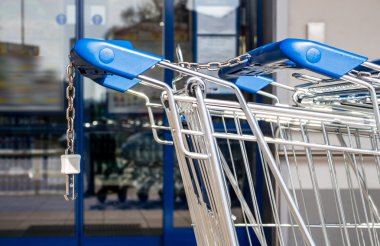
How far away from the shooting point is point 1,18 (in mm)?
7086

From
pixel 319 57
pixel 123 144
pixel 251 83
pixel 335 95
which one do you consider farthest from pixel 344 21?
pixel 319 57

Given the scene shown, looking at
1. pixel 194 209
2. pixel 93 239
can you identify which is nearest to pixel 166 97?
pixel 194 209

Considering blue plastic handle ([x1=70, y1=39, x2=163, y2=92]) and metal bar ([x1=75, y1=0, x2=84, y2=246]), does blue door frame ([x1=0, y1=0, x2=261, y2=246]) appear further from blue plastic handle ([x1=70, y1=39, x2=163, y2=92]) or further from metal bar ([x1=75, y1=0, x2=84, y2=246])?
blue plastic handle ([x1=70, y1=39, x2=163, y2=92])

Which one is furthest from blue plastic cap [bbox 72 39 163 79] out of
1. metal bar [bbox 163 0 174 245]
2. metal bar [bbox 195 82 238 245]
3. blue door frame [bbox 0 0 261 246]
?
metal bar [bbox 163 0 174 245]

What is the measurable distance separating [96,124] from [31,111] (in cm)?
64

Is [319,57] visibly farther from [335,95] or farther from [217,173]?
[335,95]

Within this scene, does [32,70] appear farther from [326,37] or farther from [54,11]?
[326,37]

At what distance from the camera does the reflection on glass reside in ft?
23.1

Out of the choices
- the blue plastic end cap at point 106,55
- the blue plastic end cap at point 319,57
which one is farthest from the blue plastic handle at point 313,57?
the blue plastic end cap at point 106,55

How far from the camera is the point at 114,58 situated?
221 cm

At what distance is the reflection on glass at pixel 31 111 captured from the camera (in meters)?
7.03

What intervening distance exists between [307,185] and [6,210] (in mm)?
2833

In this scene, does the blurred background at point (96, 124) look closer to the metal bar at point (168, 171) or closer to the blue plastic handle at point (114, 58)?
the metal bar at point (168, 171)

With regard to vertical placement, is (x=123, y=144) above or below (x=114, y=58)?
below
